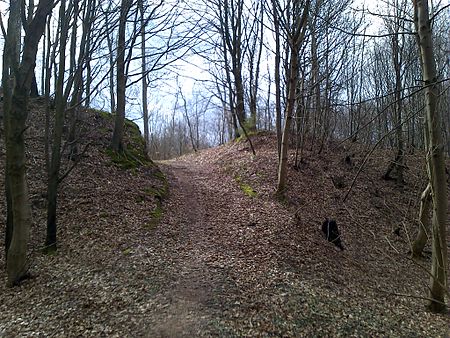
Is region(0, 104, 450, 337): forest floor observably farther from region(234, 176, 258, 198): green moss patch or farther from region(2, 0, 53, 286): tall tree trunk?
region(2, 0, 53, 286): tall tree trunk

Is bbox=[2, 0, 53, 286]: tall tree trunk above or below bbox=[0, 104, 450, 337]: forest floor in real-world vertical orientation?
above

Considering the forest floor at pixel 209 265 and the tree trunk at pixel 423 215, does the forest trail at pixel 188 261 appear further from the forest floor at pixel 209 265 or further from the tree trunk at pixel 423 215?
Result: the tree trunk at pixel 423 215

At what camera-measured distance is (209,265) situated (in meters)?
6.64

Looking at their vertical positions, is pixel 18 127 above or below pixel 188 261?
above

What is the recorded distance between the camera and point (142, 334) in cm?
461

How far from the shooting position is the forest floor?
502cm

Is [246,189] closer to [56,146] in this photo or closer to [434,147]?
[56,146]

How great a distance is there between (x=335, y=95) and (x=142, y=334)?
13.7m

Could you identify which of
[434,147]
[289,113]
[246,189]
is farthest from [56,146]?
[434,147]

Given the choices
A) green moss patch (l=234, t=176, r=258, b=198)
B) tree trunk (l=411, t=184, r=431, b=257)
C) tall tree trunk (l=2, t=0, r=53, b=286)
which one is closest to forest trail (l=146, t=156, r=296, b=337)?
green moss patch (l=234, t=176, r=258, b=198)

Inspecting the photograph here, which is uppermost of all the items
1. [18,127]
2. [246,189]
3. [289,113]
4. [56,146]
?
[289,113]

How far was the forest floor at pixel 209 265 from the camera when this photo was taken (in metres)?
5.02

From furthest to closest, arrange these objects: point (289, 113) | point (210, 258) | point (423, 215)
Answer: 1. point (289, 113)
2. point (423, 215)
3. point (210, 258)

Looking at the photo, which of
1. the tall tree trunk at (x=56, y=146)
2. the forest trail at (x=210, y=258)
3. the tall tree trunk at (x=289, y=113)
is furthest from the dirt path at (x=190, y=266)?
the tall tree trunk at (x=56, y=146)
